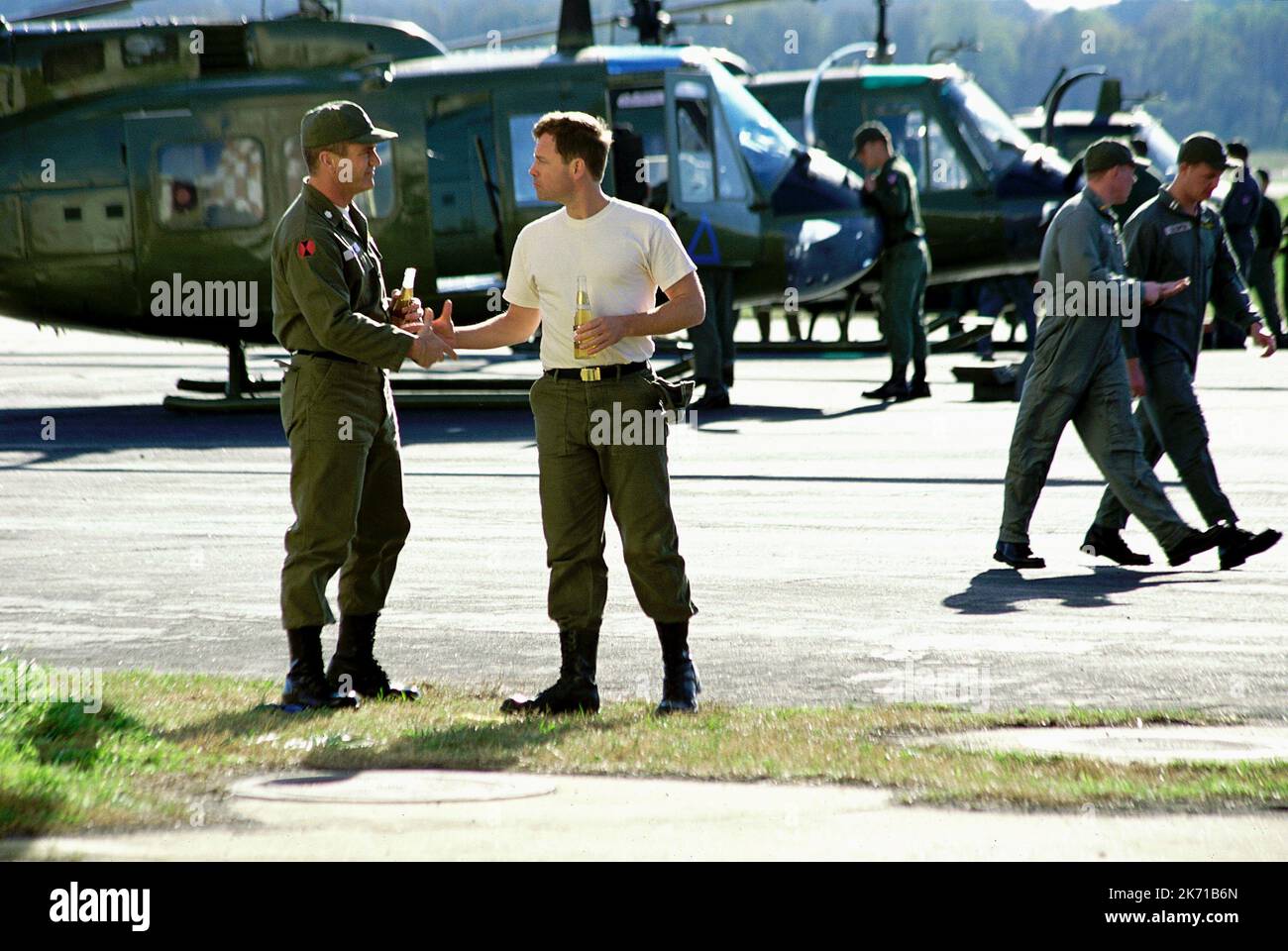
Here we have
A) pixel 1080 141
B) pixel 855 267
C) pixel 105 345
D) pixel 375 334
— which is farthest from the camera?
pixel 105 345

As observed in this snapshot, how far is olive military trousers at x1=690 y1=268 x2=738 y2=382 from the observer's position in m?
17.0

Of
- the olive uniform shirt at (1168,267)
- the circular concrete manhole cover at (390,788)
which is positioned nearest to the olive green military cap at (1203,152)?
the olive uniform shirt at (1168,267)

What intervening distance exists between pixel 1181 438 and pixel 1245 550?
680 millimetres

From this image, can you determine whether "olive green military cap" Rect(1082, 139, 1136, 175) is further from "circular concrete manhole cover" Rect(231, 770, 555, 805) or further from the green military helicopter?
the green military helicopter

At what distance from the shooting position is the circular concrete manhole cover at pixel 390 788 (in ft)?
17.0

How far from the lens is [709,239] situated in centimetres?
1742

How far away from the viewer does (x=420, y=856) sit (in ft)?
15.1

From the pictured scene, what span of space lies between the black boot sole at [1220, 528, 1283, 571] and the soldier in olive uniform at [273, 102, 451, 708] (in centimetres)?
438

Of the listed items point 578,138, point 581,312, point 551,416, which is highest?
point 578,138

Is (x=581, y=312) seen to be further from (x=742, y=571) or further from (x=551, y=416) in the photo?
(x=742, y=571)

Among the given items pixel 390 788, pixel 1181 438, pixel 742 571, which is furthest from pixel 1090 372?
pixel 390 788
